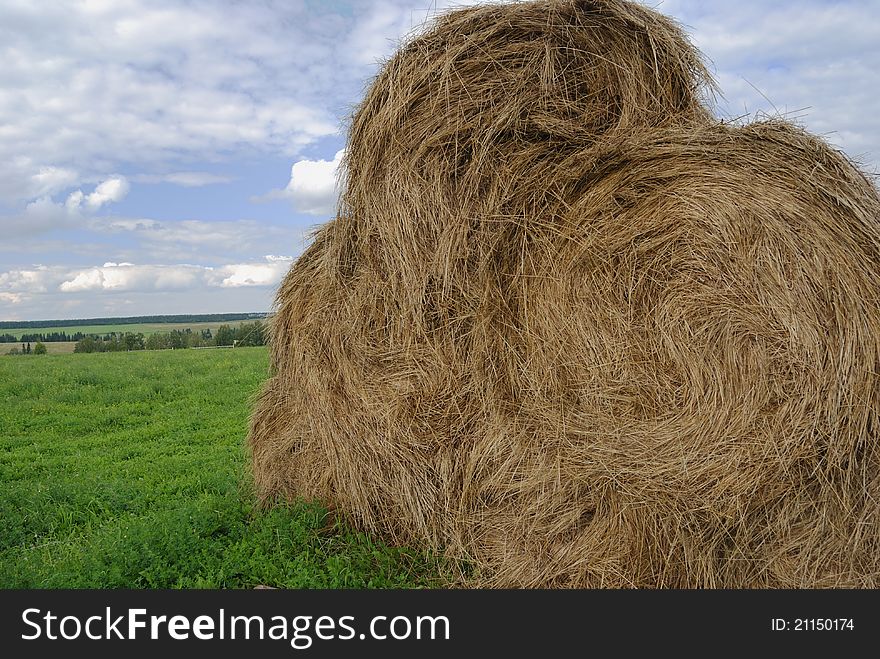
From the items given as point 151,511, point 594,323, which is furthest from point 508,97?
point 151,511

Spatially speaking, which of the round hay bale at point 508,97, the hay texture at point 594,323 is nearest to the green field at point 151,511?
the hay texture at point 594,323

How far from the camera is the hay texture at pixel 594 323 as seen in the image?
3318mm

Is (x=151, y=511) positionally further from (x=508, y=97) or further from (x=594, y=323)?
(x=508, y=97)

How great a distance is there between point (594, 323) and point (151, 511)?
409cm

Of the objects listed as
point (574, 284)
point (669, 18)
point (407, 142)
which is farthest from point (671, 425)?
point (669, 18)

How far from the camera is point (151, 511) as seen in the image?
558cm

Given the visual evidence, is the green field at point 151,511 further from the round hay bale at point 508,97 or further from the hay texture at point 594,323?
the round hay bale at point 508,97

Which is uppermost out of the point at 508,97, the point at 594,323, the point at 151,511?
the point at 508,97

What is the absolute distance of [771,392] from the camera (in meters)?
3.33

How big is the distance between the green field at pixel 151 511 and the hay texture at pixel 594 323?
408 millimetres

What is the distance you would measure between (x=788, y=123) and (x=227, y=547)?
4233 mm

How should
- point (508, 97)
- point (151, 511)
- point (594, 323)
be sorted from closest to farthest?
1. point (594, 323)
2. point (508, 97)
3. point (151, 511)

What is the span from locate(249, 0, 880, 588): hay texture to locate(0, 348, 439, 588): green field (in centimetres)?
41

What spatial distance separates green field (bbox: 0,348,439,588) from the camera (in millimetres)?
3994
